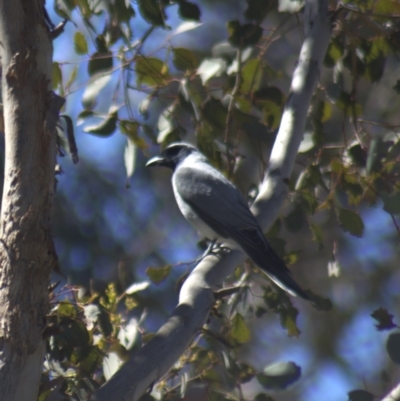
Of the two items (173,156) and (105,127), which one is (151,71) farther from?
(173,156)

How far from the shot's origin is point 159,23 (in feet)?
7.13

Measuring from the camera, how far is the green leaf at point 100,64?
256 cm

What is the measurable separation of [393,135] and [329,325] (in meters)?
3.90

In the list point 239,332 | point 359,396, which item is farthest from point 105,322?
point 359,396

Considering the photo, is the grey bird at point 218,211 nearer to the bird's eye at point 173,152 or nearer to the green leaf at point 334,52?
the bird's eye at point 173,152

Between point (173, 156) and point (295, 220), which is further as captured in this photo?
point (173, 156)

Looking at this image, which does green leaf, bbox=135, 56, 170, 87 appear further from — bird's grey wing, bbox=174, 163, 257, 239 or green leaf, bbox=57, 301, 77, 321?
green leaf, bbox=57, 301, 77, 321

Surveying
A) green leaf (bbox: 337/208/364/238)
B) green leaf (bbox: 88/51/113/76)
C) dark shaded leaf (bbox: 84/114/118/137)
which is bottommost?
green leaf (bbox: 337/208/364/238)

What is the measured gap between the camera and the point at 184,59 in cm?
264

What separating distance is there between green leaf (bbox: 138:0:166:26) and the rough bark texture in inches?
13.2

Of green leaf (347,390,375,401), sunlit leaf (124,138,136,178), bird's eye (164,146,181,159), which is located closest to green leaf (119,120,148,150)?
sunlit leaf (124,138,136,178)

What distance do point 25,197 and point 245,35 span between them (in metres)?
1.11

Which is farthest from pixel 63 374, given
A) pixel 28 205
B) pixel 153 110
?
pixel 153 110

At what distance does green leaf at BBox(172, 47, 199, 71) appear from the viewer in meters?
2.62
